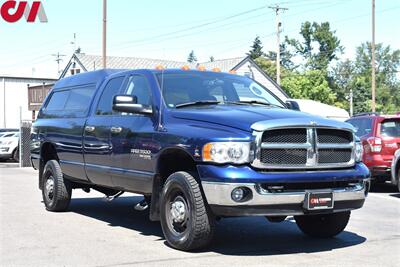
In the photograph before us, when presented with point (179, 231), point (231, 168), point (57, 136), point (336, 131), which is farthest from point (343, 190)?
point (57, 136)

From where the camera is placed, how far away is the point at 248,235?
748 centimetres

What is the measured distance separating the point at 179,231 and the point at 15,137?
2109 centimetres

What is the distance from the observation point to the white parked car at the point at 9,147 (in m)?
25.8

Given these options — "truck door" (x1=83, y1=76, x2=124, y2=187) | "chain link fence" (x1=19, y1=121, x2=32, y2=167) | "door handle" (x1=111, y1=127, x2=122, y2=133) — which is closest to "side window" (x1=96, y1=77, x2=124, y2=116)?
"truck door" (x1=83, y1=76, x2=124, y2=187)

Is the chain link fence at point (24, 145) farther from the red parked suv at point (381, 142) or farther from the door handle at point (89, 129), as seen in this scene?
the door handle at point (89, 129)

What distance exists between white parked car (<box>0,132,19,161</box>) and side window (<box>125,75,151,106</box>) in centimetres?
1951

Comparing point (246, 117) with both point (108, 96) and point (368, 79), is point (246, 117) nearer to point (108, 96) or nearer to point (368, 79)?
point (108, 96)

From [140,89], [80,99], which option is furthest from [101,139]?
[80,99]

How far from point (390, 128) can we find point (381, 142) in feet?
1.28

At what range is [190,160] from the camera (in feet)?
21.1

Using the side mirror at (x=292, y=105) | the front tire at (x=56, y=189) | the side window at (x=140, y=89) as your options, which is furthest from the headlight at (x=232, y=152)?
the front tire at (x=56, y=189)

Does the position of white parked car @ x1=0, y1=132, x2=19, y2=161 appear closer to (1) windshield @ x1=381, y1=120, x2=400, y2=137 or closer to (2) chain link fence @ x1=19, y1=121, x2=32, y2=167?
(2) chain link fence @ x1=19, y1=121, x2=32, y2=167

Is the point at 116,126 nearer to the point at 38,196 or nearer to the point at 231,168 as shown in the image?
the point at 231,168

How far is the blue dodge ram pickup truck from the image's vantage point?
19.2ft
